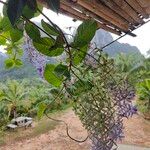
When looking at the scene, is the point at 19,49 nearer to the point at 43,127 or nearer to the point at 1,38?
the point at 1,38

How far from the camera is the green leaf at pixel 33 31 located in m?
0.28

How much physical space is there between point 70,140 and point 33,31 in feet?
25.3

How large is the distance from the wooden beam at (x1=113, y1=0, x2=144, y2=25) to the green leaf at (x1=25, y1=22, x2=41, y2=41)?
1.35 metres

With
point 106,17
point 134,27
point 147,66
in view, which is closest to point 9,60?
point 106,17

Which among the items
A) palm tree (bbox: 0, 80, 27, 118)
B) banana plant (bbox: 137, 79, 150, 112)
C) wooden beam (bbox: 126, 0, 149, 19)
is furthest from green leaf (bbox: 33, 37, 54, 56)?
palm tree (bbox: 0, 80, 27, 118)

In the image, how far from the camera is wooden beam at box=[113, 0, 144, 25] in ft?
5.37

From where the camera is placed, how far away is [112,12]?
5.82ft

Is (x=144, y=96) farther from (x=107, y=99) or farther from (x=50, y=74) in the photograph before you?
(x=50, y=74)

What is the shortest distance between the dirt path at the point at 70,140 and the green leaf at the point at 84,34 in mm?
7003

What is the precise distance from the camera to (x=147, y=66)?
11.3 meters

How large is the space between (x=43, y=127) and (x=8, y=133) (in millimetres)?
901

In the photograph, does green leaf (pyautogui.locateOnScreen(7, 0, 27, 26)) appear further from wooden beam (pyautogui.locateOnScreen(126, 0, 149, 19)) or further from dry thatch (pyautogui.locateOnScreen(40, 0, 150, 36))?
wooden beam (pyautogui.locateOnScreen(126, 0, 149, 19))

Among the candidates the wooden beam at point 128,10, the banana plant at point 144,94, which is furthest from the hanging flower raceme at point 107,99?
the banana plant at point 144,94

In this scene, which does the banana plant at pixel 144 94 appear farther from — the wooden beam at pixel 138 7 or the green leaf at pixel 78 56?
the green leaf at pixel 78 56
